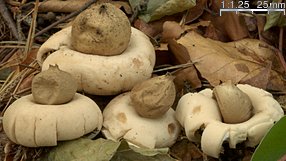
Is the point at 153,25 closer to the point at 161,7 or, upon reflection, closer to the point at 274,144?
the point at 161,7

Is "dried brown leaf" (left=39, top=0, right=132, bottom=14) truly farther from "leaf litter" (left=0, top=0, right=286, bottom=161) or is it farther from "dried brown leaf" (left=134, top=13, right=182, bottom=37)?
"dried brown leaf" (left=134, top=13, right=182, bottom=37)

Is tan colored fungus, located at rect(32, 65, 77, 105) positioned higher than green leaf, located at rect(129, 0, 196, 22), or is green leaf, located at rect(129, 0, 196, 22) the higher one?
tan colored fungus, located at rect(32, 65, 77, 105)

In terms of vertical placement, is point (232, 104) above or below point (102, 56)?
below

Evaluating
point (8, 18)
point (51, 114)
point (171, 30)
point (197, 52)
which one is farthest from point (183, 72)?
point (8, 18)

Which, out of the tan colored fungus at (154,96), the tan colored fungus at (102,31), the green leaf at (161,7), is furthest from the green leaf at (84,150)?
the green leaf at (161,7)

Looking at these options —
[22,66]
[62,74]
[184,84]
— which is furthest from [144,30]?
[62,74]

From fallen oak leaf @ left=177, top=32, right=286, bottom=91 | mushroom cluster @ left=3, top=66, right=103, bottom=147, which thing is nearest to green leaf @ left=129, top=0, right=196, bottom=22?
fallen oak leaf @ left=177, top=32, right=286, bottom=91

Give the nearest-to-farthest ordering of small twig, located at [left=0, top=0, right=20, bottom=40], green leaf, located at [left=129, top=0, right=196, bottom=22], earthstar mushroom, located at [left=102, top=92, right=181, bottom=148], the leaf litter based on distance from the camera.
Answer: earthstar mushroom, located at [left=102, top=92, right=181, bottom=148]
the leaf litter
green leaf, located at [left=129, top=0, right=196, bottom=22]
small twig, located at [left=0, top=0, right=20, bottom=40]
